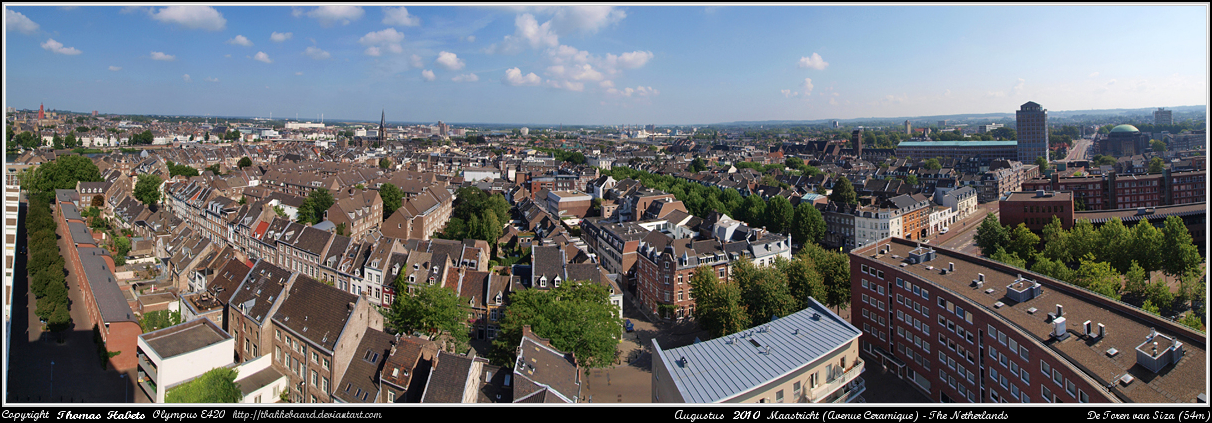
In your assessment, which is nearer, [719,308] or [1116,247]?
[719,308]

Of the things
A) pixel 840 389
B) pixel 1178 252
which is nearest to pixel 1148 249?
pixel 1178 252

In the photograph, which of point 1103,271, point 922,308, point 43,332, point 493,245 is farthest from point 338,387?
point 1103,271

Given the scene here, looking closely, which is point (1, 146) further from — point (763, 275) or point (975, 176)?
point (975, 176)

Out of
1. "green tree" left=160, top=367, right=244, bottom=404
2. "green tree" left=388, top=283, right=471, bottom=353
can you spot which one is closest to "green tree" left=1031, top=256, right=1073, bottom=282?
"green tree" left=388, top=283, right=471, bottom=353

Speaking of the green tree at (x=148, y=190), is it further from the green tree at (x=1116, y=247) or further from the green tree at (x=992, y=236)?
the green tree at (x=1116, y=247)

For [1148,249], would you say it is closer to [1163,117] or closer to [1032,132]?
[1032,132]
